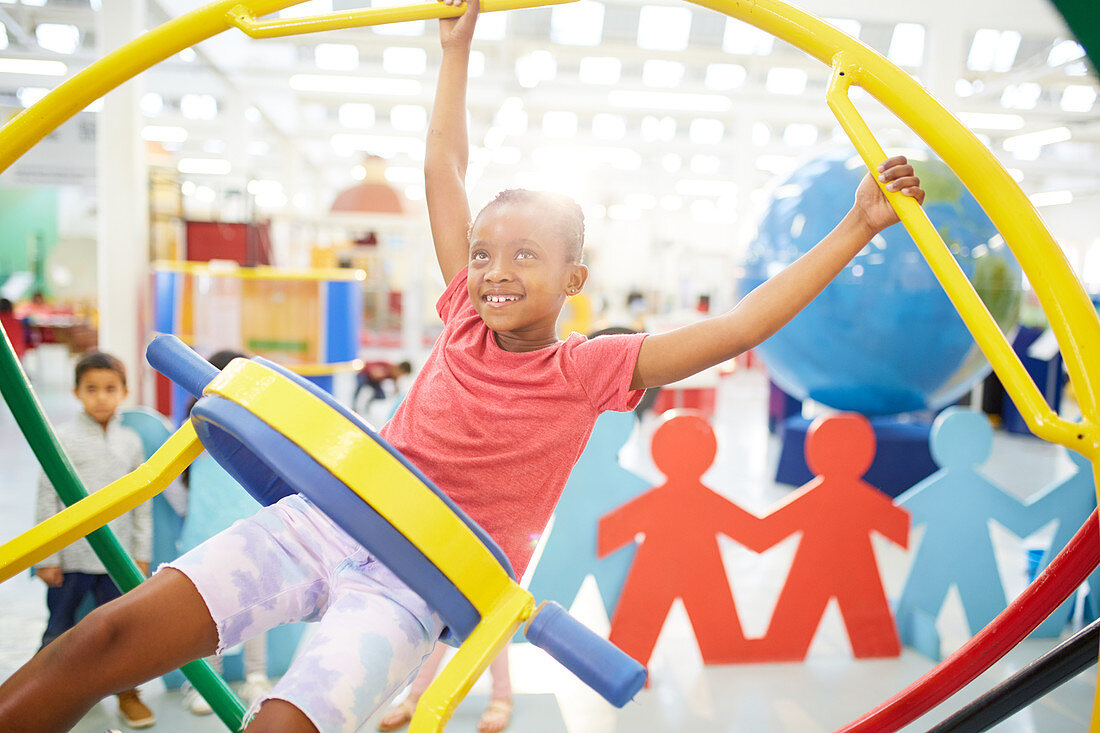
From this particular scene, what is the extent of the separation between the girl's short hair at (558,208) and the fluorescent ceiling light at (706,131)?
16.3 metres

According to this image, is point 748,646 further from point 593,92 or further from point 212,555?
point 593,92

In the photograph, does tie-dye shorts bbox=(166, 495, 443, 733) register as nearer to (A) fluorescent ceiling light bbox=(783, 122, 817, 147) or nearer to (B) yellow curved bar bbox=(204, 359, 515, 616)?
(B) yellow curved bar bbox=(204, 359, 515, 616)

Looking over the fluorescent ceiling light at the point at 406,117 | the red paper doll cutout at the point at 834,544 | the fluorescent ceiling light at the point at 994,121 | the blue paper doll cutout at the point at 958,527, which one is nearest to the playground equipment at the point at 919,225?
the red paper doll cutout at the point at 834,544

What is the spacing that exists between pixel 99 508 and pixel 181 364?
0.87ft

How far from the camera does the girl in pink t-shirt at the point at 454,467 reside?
99 centimetres

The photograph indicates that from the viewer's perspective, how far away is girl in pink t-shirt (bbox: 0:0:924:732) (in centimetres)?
99

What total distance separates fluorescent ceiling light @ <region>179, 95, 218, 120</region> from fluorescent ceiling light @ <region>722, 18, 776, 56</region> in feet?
30.2

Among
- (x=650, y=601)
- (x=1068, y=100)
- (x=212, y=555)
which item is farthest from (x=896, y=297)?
(x=1068, y=100)

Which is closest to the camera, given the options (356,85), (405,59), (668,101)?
(356,85)

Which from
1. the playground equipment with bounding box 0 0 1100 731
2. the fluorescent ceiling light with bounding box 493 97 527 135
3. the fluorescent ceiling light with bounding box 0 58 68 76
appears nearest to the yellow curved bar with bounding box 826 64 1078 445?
the playground equipment with bounding box 0 0 1100 731

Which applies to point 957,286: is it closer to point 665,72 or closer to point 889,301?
point 889,301

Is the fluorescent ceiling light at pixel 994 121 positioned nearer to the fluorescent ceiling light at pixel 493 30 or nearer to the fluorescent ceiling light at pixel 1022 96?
the fluorescent ceiling light at pixel 1022 96

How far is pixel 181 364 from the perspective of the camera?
1046 millimetres

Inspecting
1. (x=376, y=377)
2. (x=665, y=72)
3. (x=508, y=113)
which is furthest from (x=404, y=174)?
(x=376, y=377)
